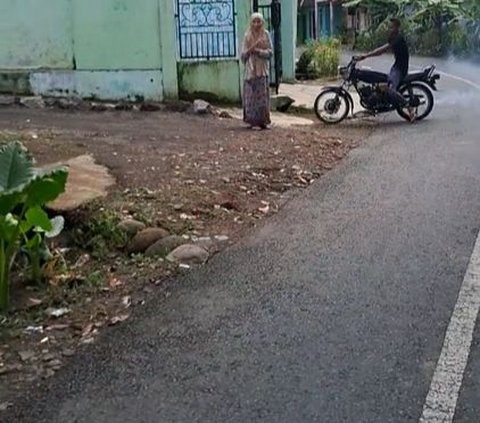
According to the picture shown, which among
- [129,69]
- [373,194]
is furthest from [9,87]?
[373,194]

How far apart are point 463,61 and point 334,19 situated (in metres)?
21.3

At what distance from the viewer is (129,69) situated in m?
15.9

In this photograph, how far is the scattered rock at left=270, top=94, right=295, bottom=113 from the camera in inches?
649

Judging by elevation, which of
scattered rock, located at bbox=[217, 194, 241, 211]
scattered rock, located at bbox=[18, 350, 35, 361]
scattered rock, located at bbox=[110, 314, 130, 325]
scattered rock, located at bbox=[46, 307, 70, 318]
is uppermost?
scattered rock, located at bbox=[217, 194, 241, 211]

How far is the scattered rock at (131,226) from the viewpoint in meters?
7.38

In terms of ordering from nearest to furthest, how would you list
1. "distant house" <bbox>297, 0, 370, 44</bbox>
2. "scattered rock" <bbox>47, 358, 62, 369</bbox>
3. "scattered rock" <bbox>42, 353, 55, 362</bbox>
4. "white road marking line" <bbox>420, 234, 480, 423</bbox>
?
"white road marking line" <bbox>420, 234, 480, 423</bbox>, "scattered rock" <bbox>47, 358, 62, 369</bbox>, "scattered rock" <bbox>42, 353, 55, 362</bbox>, "distant house" <bbox>297, 0, 370, 44</bbox>

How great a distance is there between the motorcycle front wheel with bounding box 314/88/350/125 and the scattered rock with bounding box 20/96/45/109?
497 centimetres

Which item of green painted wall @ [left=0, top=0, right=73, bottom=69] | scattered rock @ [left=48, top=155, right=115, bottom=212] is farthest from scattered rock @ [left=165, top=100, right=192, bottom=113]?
scattered rock @ [left=48, top=155, right=115, bottom=212]

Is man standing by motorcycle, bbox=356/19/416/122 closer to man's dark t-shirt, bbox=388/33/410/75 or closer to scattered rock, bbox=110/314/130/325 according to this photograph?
man's dark t-shirt, bbox=388/33/410/75

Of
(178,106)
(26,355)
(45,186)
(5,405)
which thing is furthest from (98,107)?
(5,405)

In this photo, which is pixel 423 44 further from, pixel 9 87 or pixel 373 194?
pixel 373 194

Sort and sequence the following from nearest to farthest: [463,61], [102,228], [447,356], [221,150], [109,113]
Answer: [447,356], [102,228], [221,150], [109,113], [463,61]

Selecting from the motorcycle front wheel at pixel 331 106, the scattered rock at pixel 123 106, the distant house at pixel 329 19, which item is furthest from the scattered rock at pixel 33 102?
the distant house at pixel 329 19

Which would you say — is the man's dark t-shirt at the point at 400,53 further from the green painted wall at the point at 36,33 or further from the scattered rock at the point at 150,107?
the green painted wall at the point at 36,33
